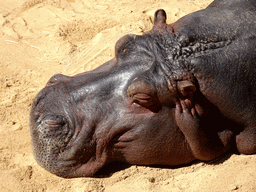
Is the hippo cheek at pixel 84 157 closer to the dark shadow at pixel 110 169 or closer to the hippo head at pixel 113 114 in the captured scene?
the hippo head at pixel 113 114

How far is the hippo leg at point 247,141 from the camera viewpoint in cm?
366

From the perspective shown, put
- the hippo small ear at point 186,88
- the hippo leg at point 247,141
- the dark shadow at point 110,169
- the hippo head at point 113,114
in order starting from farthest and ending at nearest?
the dark shadow at point 110,169 → the hippo leg at point 247,141 → the hippo head at point 113,114 → the hippo small ear at point 186,88

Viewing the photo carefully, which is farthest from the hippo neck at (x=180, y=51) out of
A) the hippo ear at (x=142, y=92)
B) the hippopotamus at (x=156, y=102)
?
the hippo ear at (x=142, y=92)

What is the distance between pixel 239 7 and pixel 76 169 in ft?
8.58

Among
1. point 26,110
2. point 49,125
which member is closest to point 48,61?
point 26,110

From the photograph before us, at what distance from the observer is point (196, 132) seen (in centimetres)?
341

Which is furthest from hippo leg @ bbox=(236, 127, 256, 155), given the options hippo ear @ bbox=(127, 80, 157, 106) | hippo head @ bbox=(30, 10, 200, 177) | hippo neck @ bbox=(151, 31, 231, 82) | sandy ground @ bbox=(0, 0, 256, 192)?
hippo ear @ bbox=(127, 80, 157, 106)

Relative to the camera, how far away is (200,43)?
11.3 feet

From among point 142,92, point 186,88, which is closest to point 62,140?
point 142,92

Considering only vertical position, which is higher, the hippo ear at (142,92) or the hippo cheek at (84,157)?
the hippo ear at (142,92)

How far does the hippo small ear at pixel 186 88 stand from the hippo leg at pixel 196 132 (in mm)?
98

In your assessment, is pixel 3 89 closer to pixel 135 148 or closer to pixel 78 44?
pixel 78 44

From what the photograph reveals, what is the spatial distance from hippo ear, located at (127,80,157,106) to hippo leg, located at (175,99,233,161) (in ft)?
0.99

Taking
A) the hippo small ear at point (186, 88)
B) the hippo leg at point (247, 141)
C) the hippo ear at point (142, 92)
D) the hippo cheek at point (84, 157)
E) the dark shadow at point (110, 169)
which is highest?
the hippo ear at point (142, 92)
